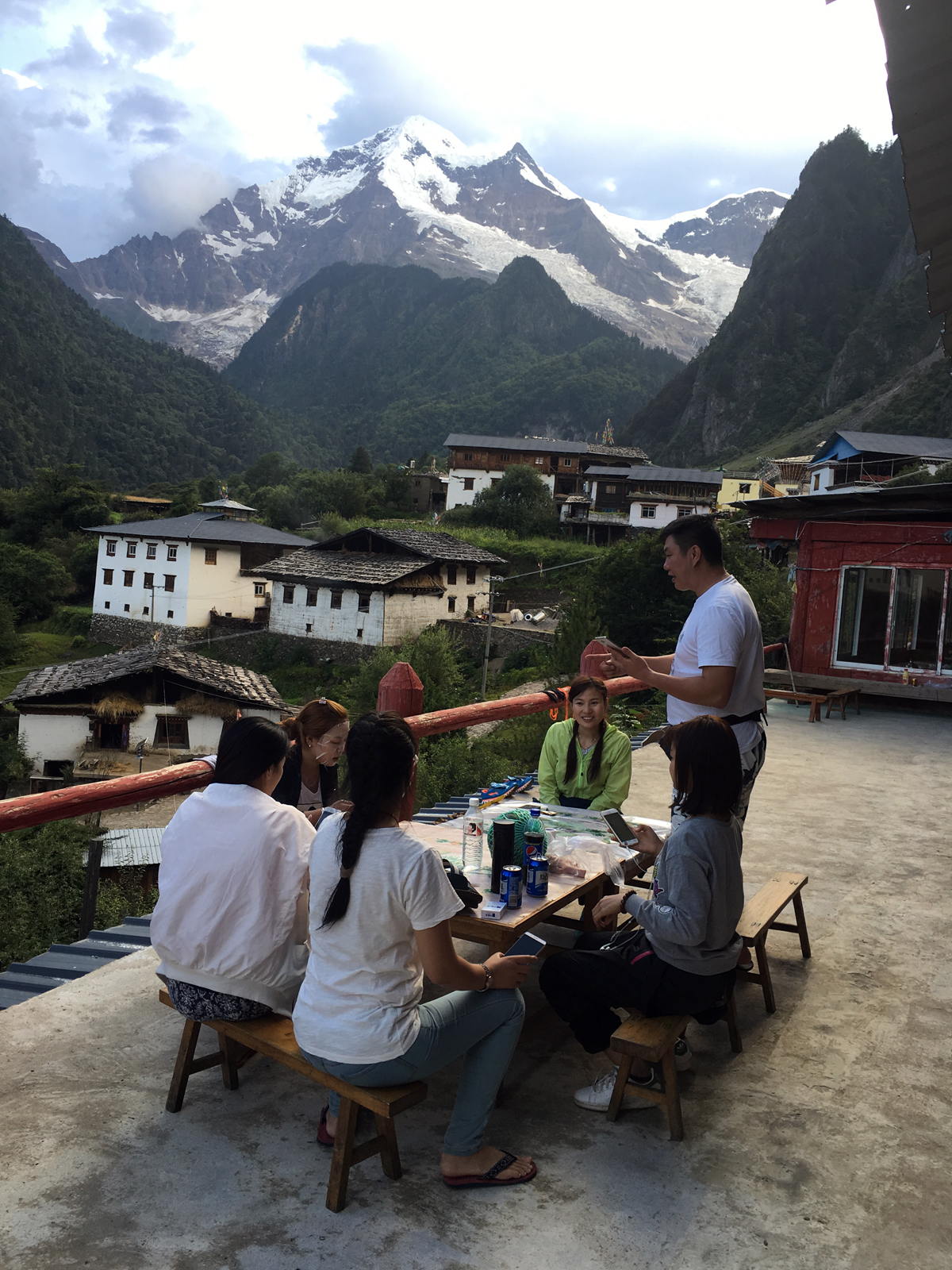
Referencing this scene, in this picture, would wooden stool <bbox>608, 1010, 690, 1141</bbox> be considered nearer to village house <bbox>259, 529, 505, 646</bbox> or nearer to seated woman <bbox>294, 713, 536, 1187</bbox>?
seated woman <bbox>294, 713, 536, 1187</bbox>

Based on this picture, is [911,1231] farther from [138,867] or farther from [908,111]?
[138,867]

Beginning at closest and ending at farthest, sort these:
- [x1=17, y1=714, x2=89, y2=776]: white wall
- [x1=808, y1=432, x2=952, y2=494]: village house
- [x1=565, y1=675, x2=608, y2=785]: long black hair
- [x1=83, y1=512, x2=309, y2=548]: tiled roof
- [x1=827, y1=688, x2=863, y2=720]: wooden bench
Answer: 1. [x1=565, y1=675, x2=608, y2=785]: long black hair
2. [x1=827, y1=688, x2=863, y2=720]: wooden bench
3. [x1=17, y1=714, x2=89, y2=776]: white wall
4. [x1=808, y1=432, x2=952, y2=494]: village house
5. [x1=83, y1=512, x2=309, y2=548]: tiled roof

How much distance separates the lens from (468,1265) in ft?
7.13

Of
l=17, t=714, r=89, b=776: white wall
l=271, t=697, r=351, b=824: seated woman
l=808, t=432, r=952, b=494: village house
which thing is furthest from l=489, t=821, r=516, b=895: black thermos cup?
l=808, t=432, r=952, b=494: village house

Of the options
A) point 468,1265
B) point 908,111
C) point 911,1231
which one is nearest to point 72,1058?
point 468,1265

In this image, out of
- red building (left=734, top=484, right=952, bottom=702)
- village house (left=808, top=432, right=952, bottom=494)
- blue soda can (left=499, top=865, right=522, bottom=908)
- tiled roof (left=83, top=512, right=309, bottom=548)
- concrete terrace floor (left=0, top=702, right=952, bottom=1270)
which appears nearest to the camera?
concrete terrace floor (left=0, top=702, right=952, bottom=1270)

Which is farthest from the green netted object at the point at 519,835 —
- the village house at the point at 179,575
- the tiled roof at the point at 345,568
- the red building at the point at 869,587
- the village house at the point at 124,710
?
the village house at the point at 179,575

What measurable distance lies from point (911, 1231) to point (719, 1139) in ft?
1.83

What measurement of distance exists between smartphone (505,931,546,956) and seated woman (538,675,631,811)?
5.37ft

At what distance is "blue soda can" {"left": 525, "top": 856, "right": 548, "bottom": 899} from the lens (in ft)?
10.3

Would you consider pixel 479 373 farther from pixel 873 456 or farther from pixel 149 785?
pixel 149 785

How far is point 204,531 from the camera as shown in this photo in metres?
49.2

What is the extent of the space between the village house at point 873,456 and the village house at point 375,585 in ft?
60.9

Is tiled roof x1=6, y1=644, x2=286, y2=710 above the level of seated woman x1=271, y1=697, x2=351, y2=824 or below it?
below
